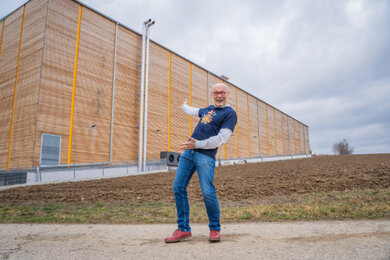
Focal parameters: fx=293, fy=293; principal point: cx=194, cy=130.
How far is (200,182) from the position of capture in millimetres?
3818

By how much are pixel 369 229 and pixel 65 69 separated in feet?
66.5

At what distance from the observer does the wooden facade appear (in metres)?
19.0

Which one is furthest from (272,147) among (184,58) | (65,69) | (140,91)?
(65,69)

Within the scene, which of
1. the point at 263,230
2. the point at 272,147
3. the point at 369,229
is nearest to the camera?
the point at 369,229

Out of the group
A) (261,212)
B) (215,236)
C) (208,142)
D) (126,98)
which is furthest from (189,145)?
(126,98)

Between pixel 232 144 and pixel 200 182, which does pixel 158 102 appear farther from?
pixel 200 182

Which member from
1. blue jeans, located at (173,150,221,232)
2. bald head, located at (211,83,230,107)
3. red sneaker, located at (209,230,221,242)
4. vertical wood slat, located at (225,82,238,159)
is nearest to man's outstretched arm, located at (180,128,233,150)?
blue jeans, located at (173,150,221,232)

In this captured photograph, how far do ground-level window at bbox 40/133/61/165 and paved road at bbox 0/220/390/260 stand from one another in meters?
14.8

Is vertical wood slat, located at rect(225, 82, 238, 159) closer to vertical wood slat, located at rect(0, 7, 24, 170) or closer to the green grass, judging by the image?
vertical wood slat, located at rect(0, 7, 24, 170)

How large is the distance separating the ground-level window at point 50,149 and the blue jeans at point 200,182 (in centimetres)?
1695

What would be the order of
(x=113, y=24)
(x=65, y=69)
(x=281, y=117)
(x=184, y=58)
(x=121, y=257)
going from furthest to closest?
Result: (x=281, y=117)
(x=184, y=58)
(x=113, y=24)
(x=65, y=69)
(x=121, y=257)

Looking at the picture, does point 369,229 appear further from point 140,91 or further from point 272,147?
point 272,147

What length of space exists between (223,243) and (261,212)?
8.54ft

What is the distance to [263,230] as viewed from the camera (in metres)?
4.28
